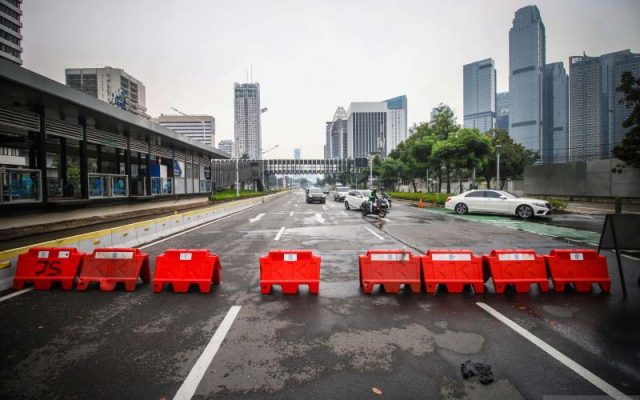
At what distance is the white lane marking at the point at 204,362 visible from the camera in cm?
290

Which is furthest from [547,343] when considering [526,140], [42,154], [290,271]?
[526,140]

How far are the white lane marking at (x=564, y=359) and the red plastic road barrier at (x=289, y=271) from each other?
2.78 m

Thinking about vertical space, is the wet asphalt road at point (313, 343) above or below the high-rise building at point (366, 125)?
below

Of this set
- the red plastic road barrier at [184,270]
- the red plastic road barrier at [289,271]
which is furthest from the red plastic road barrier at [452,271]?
the red plastic road barrier at [184,270]

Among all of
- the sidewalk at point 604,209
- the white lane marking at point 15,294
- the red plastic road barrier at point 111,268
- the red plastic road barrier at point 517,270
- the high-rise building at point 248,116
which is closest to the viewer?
the white lane marking at point 15,294

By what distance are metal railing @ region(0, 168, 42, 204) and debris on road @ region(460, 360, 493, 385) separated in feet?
47.7

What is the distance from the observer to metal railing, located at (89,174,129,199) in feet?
54.9

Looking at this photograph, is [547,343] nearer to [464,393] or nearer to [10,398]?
[464,393]

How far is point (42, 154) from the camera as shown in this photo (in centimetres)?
1314

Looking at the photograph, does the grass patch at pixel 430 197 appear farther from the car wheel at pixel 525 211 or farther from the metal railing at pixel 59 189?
the metal railing at pixel 59 189

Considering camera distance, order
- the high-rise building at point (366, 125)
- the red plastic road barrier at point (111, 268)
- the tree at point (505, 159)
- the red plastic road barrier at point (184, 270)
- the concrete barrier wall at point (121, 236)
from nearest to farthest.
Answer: the red plastic road barrier at point (184, 270) → the red plastic road barrier at point (111, 268) → the concrete barrier wall at point (121, 236) → the tree at point (505, 159) → the high-rise building at point (366, 125)

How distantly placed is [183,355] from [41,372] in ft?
4.30

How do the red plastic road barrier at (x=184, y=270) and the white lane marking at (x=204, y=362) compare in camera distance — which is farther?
the red plastic road barrier at (x=184, y=270)

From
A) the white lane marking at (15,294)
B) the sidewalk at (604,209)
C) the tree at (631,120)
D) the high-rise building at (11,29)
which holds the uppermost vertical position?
the high-rise building at (11,29)
